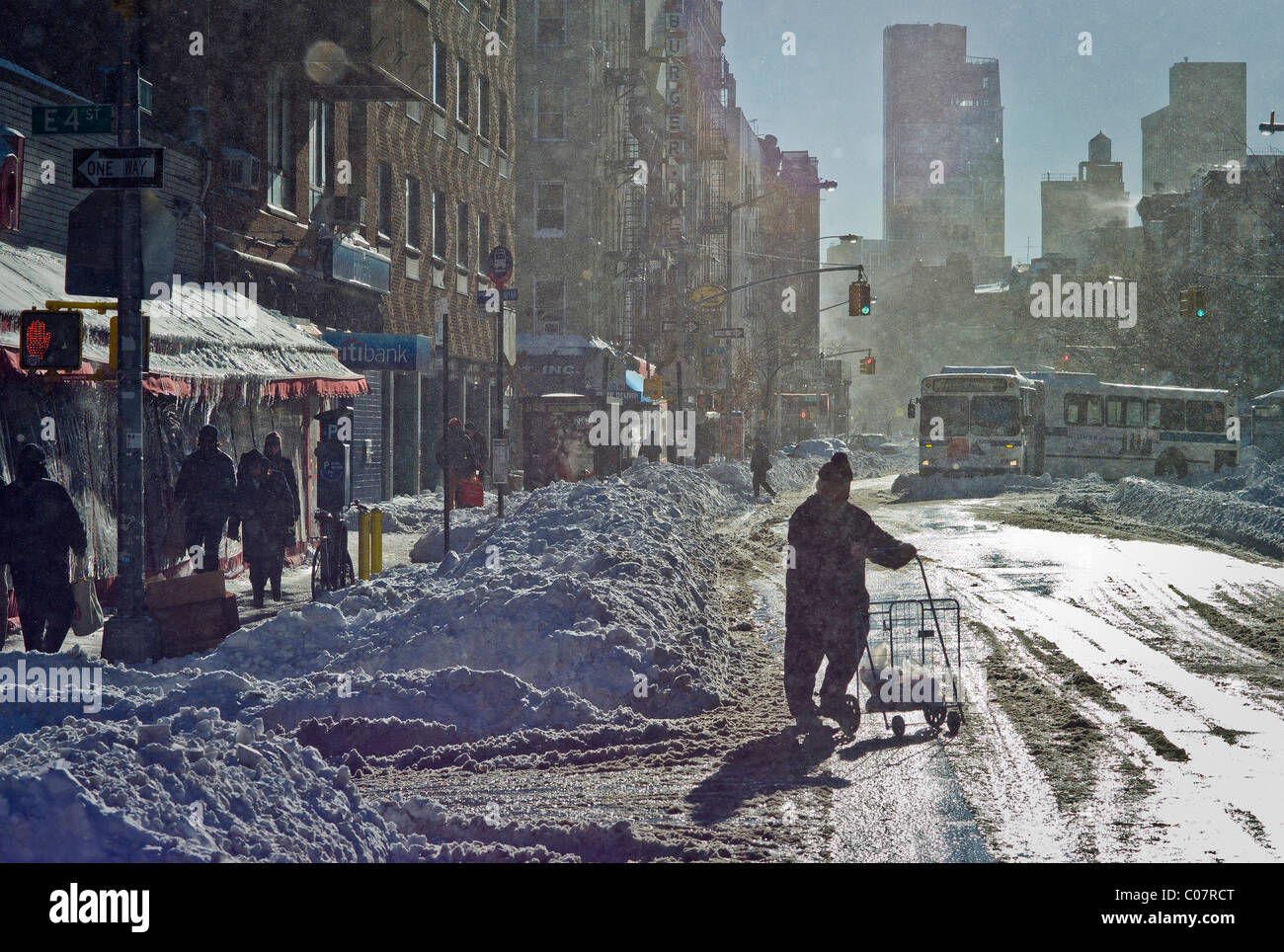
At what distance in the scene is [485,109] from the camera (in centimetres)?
3834

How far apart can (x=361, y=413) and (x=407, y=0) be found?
8404mm

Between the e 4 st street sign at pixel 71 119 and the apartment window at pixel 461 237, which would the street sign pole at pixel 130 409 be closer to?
the e 4 st street sign at pixel 71 119

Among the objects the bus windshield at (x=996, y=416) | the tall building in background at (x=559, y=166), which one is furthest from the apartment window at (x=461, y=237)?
the bus windshield at (x=996, y=416)

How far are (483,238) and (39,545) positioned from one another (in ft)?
92.5

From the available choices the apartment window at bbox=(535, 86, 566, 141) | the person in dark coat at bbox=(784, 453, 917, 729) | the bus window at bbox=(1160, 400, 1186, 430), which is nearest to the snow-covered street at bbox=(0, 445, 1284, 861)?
the person in dark coat at bbox=(784, 453, 917, 729)

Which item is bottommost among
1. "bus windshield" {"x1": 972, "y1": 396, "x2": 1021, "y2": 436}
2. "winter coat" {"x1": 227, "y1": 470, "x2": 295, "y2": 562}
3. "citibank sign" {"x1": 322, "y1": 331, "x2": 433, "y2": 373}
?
"winter coat" {"x1": 227, "y1": 470, "x2": 295, "y2": 562}

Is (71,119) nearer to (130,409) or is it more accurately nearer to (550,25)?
(130,409)

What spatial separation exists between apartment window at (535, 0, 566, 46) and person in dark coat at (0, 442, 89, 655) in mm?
41137

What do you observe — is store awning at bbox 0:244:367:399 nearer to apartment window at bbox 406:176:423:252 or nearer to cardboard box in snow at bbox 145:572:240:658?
cardboard box in snow at bbox 145:572:240:658

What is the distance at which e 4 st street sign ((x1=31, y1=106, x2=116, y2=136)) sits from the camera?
1111cm

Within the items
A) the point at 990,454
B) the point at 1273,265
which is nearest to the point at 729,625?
the point at 990,454

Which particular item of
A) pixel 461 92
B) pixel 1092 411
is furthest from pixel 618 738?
pixel 1092 411

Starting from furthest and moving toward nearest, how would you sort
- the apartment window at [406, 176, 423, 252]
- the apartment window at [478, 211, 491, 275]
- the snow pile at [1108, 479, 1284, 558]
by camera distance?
1. the apartment window at [478, 211, 491, 275]
2. the apartment window at [406, 176, 423, 252]
3. the snow pile at [1108, 479, 1284, 558]

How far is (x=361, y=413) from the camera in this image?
28.5 metres
